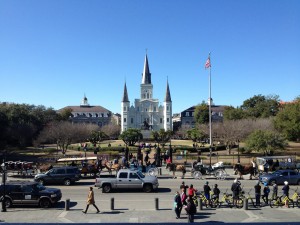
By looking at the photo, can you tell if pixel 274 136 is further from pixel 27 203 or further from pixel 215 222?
pixel 27 203

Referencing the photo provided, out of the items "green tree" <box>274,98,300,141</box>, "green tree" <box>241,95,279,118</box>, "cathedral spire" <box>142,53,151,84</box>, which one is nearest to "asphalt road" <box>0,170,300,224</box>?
"green tree" <box>274,98,300,141</box>

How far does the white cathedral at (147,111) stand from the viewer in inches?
5399

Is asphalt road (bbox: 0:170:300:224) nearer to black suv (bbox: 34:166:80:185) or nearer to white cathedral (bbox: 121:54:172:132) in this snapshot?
black suv (bbox: 34:166:80:185)

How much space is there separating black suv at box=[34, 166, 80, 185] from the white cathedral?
364ft

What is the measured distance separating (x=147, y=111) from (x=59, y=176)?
4515 inches

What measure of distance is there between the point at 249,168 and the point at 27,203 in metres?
18.7

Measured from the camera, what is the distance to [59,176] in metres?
25.7

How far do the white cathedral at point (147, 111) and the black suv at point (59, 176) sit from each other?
110844mm

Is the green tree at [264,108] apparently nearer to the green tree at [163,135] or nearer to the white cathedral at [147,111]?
the green tree at [163,135]

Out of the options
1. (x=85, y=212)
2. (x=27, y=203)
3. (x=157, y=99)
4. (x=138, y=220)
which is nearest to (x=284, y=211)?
(x=138, y=220)

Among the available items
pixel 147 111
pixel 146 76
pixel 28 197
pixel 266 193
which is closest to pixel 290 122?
pixel 266 193

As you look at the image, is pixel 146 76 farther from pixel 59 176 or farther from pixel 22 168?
pixel 59 176

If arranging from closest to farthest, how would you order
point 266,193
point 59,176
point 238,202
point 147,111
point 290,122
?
point 238,202 → point 266,193 → point 59,176 → point 290,122 → point 147,111

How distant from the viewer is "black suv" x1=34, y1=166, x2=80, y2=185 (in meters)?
25.6
